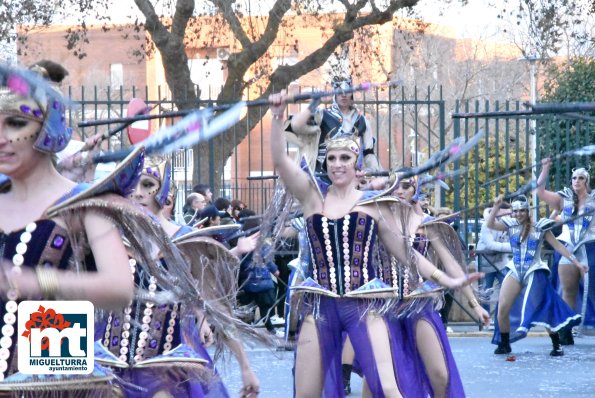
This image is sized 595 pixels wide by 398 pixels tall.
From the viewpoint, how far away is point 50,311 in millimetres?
3855

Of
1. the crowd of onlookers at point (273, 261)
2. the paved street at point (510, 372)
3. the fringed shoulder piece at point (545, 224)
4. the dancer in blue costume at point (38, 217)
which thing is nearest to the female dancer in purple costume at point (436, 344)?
the paved street at point (510, 372)

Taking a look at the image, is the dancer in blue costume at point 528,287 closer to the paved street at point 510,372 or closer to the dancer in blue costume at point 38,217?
the paved street at point 510,372

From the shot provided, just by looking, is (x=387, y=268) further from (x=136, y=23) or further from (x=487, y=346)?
(x=136, y=23)

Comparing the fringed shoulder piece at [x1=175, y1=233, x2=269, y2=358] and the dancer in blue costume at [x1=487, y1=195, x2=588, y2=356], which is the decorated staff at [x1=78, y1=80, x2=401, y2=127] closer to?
the fringed shoulder piece at [x1=175, y1=233, x2=269, y2=358]

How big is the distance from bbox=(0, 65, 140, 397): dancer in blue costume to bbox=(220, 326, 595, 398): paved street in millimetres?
5554

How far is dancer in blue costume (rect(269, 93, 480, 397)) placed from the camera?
7.36 metres

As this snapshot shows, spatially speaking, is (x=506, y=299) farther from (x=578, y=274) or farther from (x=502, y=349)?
(x=578, y=274)

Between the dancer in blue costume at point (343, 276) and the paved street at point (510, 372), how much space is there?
2.00 metres

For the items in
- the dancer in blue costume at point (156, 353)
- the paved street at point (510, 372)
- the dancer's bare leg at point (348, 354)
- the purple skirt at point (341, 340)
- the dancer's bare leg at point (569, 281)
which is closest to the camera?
the dancer in blue costume at point (156, 353)

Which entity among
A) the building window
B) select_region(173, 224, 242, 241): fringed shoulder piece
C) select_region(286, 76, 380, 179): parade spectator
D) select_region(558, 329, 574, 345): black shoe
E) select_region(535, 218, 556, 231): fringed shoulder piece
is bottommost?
select_region(558, 329, 574, 345): black shoe

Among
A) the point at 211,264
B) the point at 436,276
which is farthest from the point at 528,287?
the point at 211,264

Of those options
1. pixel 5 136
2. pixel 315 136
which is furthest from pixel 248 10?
pixel 5 136

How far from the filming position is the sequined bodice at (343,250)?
766cm

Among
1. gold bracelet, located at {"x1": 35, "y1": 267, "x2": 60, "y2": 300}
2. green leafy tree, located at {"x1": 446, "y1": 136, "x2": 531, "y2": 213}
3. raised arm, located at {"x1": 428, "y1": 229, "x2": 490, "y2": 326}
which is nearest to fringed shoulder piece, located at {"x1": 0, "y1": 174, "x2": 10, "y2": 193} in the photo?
gold bracelet, located at {"x1": 35, "y1": 267, "x2": 60, "y2": 300}
